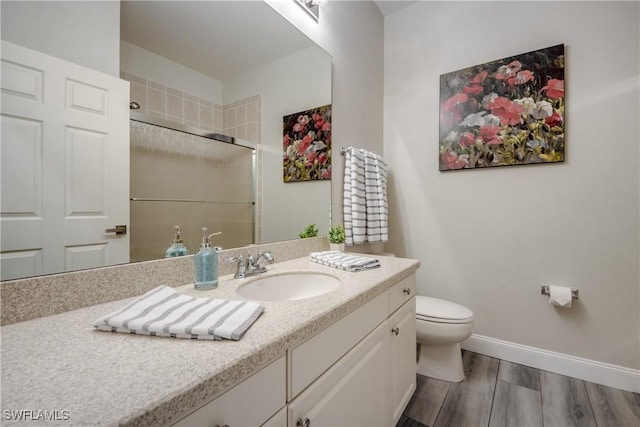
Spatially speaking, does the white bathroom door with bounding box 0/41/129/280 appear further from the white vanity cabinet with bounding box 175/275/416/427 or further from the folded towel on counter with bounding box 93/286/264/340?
the white vanity cabinet with bounding box 175/275/416/427

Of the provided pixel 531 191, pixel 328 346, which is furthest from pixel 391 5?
pixel 328 346

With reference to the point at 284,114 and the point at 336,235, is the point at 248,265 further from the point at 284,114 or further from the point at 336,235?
the point at 284,114

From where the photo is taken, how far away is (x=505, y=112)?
1.81m

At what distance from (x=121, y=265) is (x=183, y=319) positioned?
1.21 feet

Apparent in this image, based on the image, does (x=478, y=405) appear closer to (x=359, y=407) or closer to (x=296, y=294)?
(x=359, y=407)

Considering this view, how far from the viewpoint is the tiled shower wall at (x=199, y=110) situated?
0.87 meters

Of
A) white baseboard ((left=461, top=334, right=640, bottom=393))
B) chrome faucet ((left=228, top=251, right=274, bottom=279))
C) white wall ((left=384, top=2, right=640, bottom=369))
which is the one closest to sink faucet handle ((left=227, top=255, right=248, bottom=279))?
chrome faucet ((left=228, top=251, right=274, bottom=279))

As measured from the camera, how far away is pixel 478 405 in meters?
1.43

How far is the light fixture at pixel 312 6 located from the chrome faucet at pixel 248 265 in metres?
1.35

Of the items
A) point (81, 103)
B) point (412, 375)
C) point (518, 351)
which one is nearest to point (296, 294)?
point (412, 375)

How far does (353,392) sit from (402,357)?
493 mm

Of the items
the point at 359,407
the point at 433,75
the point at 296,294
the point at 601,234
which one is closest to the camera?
the point at 359,407

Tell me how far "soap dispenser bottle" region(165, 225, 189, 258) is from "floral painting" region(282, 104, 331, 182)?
2.06ft

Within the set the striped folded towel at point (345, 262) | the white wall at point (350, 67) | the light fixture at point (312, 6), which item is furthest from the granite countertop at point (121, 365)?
the light fixture at point (312, 6)
